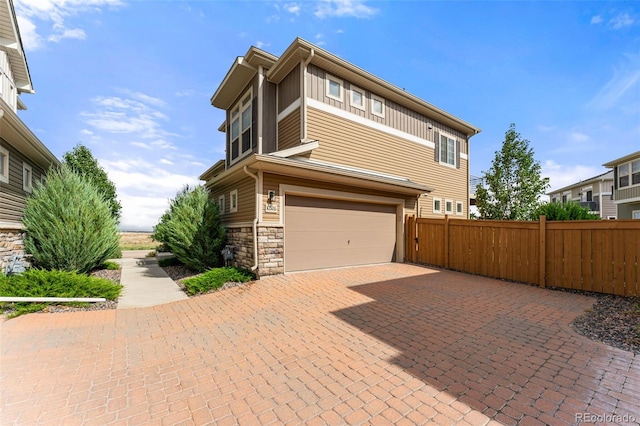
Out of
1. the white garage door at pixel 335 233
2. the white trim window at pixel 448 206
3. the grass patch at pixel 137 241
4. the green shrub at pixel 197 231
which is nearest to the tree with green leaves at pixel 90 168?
the grass patch at pixel 137 241

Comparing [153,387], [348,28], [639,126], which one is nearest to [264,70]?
[348,28]

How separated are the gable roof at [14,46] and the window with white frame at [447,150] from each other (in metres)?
18.7

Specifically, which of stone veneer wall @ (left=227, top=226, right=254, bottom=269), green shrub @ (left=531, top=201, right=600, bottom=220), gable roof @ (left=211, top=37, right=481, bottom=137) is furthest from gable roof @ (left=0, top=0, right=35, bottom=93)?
green shrub @ (left=531, top=201, right=600, bottom=220)

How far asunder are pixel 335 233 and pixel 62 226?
7536mm

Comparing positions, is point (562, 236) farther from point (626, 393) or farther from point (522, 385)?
point (522, 385)

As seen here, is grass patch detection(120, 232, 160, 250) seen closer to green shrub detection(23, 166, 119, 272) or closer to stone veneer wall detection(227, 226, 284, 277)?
green shrub detection(23, 166, 119, 272)

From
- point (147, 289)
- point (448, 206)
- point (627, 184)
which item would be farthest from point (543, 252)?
point (627, 184)

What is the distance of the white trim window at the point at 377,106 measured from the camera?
1098 centimetres

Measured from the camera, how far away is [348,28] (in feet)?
29.8

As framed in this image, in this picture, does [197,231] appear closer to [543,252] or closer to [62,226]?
[62,226]

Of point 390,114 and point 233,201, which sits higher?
point 390,114

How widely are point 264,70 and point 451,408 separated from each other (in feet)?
36.7

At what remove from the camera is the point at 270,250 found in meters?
7.47

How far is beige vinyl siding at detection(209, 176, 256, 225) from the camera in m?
7.82
